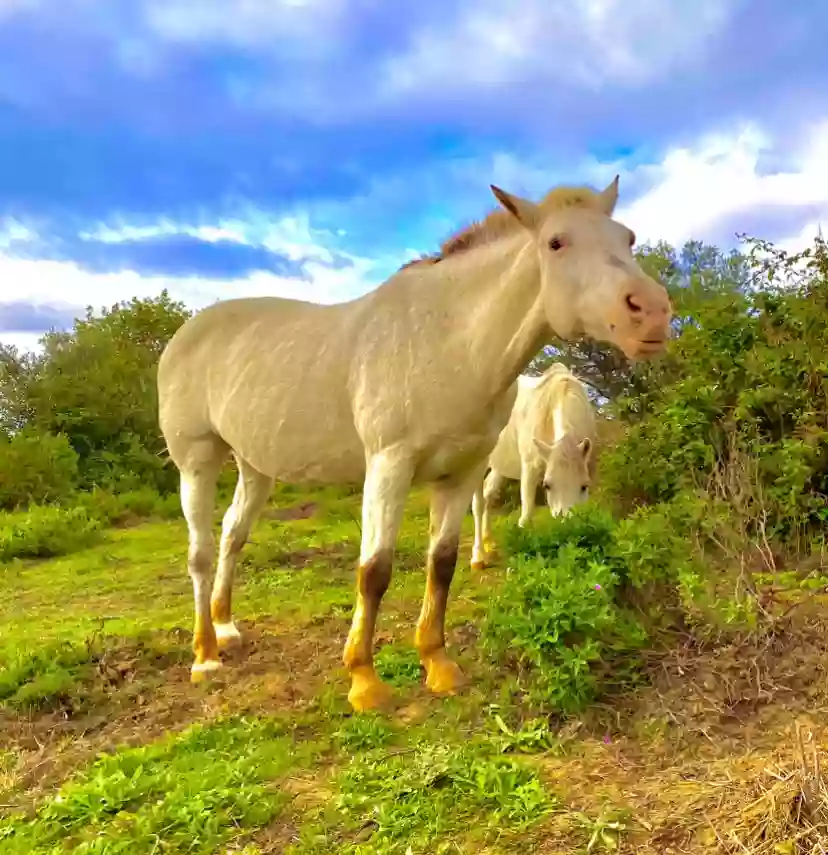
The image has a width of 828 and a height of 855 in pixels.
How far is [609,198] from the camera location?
3.70m

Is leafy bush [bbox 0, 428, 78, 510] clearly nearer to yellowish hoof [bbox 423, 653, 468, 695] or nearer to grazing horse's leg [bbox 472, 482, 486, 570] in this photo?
grazing horse's leg [bbox 472, 482, 486, 570]

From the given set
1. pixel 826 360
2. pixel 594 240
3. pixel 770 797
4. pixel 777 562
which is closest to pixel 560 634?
pixel 770 797

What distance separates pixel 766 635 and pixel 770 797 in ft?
4.68

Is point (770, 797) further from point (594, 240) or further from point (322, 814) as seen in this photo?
point (594, 240)

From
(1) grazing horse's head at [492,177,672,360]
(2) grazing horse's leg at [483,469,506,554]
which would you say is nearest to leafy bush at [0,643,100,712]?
(1) grazing horse's head at [492,177,672,360]

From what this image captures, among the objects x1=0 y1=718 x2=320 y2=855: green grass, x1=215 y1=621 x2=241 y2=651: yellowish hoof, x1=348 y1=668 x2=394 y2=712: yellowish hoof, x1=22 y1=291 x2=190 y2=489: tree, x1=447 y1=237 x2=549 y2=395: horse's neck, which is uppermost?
x1=22 y1=291 x2=190 y2=489: tree

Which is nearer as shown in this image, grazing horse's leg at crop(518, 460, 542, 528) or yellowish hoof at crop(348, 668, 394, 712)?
yellowish hoof at crop(348, 668, 394, 712)

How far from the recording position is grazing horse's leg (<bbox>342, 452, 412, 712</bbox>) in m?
3.83

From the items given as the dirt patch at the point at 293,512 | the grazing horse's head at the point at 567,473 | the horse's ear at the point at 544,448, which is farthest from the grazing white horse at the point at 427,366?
the dirt patch at the point at 293,512

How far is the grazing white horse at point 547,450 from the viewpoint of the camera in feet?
22.1

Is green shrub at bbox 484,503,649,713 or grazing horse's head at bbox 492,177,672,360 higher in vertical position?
grazing horse's head at bbox 492,177,672,360

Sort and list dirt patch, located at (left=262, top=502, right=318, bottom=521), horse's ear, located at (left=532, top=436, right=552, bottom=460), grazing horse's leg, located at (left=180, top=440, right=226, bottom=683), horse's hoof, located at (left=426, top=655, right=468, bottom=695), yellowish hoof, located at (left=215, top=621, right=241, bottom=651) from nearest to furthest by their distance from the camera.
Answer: horse's hoof, located at (left=426, top=655, right=468, bottom=695), grazing horse's leg, located at (left=180, top=440, right=226, bottom=683), yellowish hoof, located at (left=215, top=621, right=241, bottom=651), horse's ear, located at (left=532, top=436, right=552, bottom=460), dirt patch, located at (left=262, top=502, right=318, bottom=521)

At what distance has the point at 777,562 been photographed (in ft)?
19.6

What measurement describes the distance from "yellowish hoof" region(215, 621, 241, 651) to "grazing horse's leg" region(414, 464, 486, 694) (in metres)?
1.54
